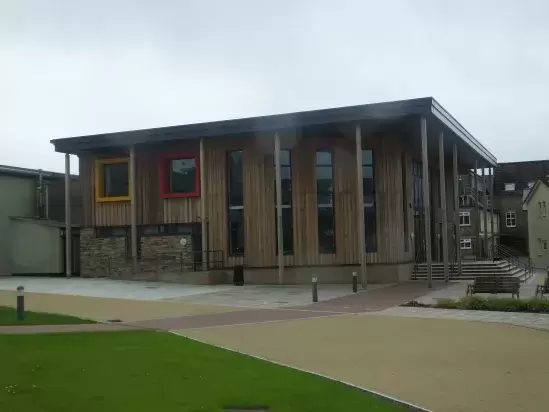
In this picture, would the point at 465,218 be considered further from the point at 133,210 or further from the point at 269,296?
the point at 269,296

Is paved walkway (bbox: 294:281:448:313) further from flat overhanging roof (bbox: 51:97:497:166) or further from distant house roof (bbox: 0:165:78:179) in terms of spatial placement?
distant house roof (bbox: 0:165:78:179)

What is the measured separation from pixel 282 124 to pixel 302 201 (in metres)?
3.98

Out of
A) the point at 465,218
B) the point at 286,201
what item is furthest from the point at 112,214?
the point at 465,218

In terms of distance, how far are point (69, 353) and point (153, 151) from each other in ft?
74.7

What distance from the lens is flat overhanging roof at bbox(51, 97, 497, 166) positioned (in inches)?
996

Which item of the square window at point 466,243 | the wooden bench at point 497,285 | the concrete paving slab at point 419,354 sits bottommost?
the concrete paving slab at point 419,354

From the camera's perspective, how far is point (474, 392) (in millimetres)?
7723

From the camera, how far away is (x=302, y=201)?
29578 millimetres

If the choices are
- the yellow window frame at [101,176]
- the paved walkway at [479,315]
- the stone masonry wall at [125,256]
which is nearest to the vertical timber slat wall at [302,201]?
the stone masonry wall at [125,256]

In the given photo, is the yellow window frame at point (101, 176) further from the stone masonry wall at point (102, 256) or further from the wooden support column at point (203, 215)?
the wooden support column at point (203, 215)

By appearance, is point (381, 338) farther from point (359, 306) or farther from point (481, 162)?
point (481, 162)

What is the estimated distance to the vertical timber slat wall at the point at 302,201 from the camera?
95.5ft

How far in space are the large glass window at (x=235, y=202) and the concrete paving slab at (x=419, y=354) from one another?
15090mm

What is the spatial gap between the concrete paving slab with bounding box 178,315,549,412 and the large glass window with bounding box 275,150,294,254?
559 inches
